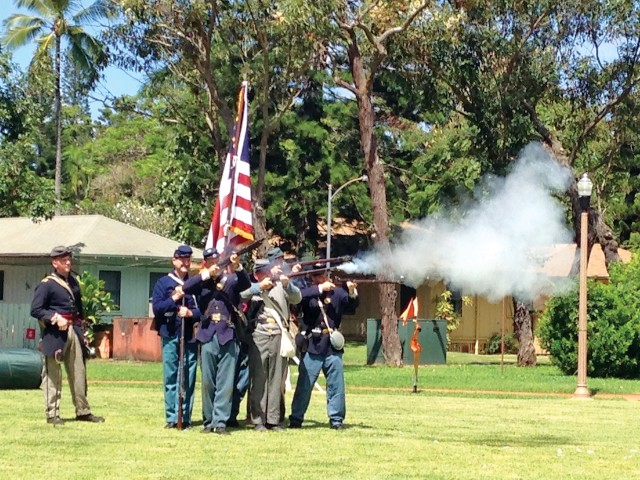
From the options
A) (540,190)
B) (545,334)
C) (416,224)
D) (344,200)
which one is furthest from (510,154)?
(344,200)

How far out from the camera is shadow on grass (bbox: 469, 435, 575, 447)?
13.7 metres

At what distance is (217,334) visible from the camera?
14125 millimetres

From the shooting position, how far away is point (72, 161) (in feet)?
245

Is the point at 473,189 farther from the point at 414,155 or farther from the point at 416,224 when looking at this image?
the point at 414,155

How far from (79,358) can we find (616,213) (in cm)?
4225

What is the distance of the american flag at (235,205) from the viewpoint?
17469mm

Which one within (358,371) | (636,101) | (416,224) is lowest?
(358,371)

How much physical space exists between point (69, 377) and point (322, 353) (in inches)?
119

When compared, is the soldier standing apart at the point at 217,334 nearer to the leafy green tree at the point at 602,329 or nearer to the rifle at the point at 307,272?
the rifle at the point at 307,272

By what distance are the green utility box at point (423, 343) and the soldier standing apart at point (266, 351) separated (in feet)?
70.1

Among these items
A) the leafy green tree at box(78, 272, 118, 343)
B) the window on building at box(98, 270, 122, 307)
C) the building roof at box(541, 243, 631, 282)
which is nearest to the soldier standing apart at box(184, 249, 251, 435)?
the leafy green tree at box(78, 272, 118, 343)

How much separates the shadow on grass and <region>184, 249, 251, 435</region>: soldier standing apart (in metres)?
2.84

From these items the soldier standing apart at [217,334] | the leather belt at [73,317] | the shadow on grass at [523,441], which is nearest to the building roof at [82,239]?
the leather belt at [73,317]

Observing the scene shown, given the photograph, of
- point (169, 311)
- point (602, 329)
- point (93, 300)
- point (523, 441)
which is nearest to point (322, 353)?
point (169, 311)
